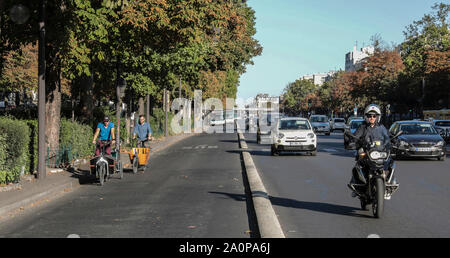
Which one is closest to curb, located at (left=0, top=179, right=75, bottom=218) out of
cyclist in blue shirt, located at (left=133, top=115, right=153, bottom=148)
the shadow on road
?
the shadow on road

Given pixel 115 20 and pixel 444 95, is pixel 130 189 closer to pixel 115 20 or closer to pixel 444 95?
pixel 115 20

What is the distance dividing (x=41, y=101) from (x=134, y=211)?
5.35 metres

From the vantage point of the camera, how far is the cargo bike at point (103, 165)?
14594mm

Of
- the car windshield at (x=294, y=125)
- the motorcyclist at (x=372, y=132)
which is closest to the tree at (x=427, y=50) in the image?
the car windshield at (x=294, y=125)

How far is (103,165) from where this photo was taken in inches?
577

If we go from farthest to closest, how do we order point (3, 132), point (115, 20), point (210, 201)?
point (115, 20) < point (3, 132) < point (210, 201)

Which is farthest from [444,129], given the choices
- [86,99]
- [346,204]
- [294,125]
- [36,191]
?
[36,191]

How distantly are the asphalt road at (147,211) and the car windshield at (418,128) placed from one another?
391 inches

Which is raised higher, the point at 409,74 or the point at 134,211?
the point at 409,74

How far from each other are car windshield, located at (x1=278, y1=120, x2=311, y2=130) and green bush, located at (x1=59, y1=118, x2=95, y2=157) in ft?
28.0

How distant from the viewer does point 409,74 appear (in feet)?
228

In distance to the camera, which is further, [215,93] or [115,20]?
[215,93]

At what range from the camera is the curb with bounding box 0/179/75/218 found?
9.91m

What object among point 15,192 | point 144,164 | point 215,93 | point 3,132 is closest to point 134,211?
point 15,192
